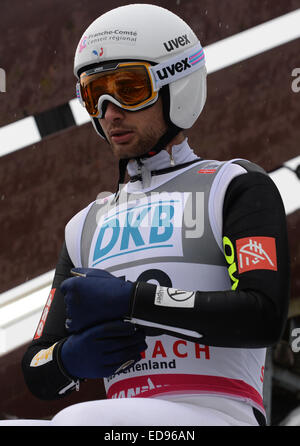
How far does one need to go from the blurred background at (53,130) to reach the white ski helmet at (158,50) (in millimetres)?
1505

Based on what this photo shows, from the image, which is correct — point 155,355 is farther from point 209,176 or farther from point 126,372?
point 209,176

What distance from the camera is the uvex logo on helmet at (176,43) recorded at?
220cm

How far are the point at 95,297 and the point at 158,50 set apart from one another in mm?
875

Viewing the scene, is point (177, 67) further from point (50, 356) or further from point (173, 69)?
point (50, 356)

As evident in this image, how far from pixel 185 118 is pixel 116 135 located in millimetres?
258

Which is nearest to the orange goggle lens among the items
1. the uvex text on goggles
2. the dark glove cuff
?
the uvex text on goggles

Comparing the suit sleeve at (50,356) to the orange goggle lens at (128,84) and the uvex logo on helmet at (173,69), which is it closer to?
the orange goggle lens at (128,84)

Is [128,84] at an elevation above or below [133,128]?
above

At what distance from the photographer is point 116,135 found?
7.00 feet

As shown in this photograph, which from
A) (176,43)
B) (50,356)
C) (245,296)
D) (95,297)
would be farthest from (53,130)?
(245,296)

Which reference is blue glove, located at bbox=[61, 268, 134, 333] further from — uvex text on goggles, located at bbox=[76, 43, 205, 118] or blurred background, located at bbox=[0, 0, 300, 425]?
blurred background, located at bbox=[0, 0, 300, 425]

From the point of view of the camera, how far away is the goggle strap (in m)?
2.13

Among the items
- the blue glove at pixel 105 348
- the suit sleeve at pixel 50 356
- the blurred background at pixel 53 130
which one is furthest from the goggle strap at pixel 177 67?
the blurred background at pixel 53 130

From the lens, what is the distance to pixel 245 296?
167 cm
